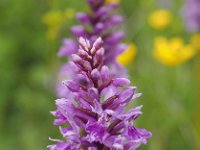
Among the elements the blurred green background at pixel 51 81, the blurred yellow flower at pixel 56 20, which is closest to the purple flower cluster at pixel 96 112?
the blurred green background at pixel 51 81

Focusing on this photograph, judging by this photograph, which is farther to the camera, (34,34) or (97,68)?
(34,34)

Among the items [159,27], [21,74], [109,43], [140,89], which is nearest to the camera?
[109,43]

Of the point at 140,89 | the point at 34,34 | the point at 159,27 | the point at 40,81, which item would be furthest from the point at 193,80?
the point at 34,34

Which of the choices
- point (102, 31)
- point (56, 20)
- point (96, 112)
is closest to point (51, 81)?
point (56, 20)

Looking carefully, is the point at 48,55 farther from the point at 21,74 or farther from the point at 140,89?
the point at 140,89

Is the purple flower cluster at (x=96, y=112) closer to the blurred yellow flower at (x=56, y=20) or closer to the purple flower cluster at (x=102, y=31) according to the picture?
the purple flower cluster at (x=102, y=31)
